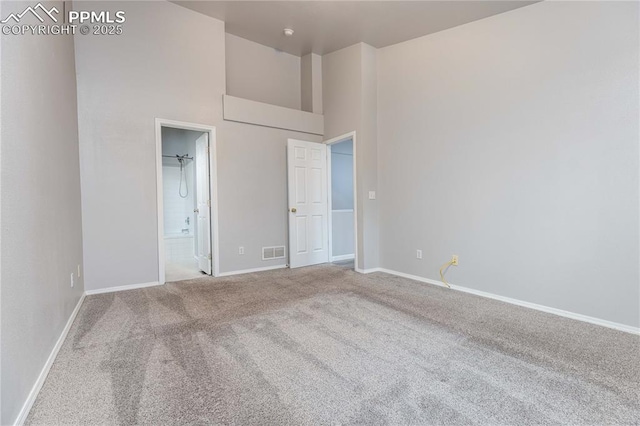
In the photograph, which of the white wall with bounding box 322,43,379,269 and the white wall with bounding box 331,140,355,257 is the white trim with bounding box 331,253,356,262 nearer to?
the white wall with bounding box 331,140,355,257

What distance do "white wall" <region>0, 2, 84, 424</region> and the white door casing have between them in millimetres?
1715

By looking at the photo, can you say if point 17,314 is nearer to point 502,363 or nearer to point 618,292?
point 502,363

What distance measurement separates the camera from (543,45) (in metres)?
2.91

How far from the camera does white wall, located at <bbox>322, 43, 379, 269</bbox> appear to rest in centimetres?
439

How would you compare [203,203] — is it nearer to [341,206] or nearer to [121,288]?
[121,288]

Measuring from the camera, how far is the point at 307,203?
4.91 meters

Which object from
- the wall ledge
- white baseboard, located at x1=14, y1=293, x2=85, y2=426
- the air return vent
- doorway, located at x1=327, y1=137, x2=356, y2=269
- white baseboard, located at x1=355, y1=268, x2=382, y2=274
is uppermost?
the wall ledge

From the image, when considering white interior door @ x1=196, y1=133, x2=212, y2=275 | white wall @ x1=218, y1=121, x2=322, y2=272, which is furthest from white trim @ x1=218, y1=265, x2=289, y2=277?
white interior door @ x1=196, y1=133, x2=212, y2=275

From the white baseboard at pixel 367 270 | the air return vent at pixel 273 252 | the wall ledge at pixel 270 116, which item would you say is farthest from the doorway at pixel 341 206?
the air return vent at pixel 273 252

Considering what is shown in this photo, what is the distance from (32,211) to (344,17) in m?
3.74

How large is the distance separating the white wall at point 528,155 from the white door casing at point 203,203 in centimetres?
273

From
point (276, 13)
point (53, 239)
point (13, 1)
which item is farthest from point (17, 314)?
point (276, 13)

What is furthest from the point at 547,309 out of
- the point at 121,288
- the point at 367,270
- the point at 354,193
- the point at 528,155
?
the point at 121,288

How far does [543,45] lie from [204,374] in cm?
404
